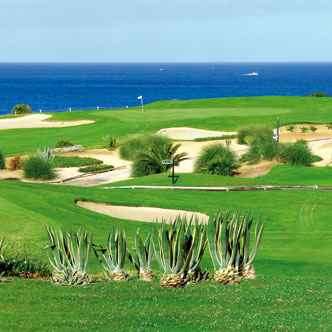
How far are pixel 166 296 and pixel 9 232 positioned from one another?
7.88 metres

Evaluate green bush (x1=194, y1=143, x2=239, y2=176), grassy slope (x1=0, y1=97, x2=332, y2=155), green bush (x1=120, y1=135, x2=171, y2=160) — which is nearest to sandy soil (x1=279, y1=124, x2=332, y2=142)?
grassy slope (x1=0, y1=97, x2=332, y2=155)

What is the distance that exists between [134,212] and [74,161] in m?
19.3

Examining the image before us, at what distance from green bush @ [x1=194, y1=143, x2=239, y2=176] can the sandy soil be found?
55.1 feet

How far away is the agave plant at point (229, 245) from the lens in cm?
1295

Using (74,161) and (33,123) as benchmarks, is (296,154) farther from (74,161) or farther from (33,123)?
(33,123)

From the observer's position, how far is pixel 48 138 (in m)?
54.2

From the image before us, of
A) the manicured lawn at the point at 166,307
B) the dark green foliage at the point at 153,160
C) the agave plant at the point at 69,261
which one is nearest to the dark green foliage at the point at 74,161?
the dark green foliage at the point at 153,160

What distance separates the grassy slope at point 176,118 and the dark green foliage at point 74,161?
456 cm

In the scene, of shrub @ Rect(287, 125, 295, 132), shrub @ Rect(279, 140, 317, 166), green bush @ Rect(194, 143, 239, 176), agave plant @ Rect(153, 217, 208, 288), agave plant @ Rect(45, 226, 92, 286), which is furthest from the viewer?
shrub @ Rect(287, 125, 295, 132)

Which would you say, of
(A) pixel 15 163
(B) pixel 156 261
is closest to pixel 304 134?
(A) pixel 15 163

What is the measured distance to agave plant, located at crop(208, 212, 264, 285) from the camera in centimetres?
1295

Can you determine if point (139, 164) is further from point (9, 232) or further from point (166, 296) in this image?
point (166, 296)

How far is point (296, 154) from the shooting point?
40625 millimetres

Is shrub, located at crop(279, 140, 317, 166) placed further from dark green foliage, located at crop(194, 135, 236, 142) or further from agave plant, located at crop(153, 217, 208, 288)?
agave plant, located at crop(153, 217, 208, 288)
